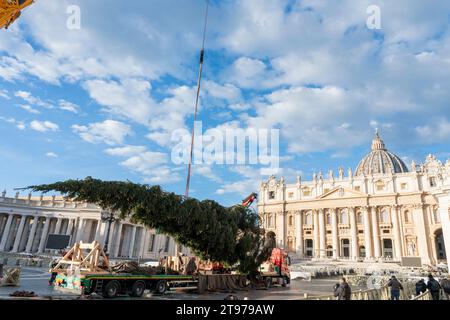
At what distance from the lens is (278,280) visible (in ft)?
79.6

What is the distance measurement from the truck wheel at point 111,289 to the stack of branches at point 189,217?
160 inches

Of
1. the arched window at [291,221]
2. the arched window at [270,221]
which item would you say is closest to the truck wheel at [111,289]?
the arched window at [291,221]

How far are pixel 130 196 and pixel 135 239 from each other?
51.4 metres

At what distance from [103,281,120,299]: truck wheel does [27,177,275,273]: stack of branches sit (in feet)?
13.3

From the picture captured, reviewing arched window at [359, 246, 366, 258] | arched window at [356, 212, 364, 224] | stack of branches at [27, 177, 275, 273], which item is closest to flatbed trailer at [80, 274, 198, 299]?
stack of branches at [27, 177, 275, 273]

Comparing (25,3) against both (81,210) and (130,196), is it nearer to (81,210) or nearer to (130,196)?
(130,196)

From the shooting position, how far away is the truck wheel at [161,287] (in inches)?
622

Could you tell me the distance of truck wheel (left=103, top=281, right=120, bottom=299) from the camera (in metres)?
13.6

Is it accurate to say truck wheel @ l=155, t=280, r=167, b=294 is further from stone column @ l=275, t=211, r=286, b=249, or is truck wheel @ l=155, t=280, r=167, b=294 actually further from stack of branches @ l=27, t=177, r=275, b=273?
stone column @ l=275, t=211, r=286, b=249

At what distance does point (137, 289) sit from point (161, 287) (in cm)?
163

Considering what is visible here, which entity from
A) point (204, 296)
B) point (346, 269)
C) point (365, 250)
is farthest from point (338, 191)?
point (204, 296)

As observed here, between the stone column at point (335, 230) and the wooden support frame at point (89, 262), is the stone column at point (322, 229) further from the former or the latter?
the wooden support frame at point (89, 262)

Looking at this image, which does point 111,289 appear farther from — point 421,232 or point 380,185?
point 380,185

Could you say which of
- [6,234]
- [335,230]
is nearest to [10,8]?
[6,234]
